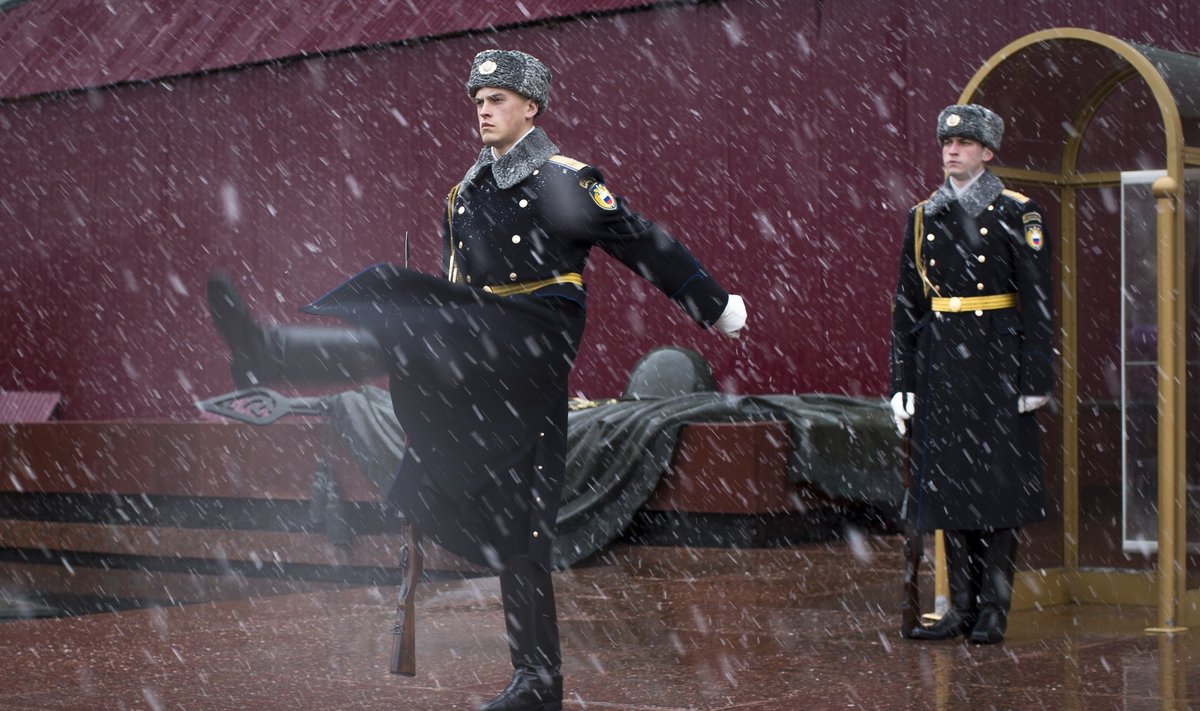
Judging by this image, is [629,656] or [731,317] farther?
[629,656]

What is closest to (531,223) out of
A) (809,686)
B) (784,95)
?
(809,686)

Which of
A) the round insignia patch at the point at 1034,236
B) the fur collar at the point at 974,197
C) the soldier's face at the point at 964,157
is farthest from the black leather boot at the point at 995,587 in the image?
the soldier's face at the point at 964,157

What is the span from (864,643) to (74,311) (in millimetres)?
12006

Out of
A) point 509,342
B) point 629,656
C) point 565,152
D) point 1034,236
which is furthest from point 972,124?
point 565,152

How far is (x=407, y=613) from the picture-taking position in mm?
4035

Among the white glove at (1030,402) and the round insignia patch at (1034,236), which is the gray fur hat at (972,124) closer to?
the round insignia patch at (1034,236)

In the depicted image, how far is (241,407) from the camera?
35.8ft

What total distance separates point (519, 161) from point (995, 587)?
7.66 feet

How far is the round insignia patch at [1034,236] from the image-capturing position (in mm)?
5395

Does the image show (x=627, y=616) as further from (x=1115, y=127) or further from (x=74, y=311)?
(x=74, y=311)

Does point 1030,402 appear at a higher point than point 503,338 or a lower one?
lower

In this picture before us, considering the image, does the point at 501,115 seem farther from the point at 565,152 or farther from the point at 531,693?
the point at 565,152

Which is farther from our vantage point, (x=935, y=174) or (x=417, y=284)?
(x=935, y=174)

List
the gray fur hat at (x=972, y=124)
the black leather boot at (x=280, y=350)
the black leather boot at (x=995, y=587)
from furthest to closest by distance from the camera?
1. the black leather boot at (x=280, y=350)
2. the gray fur hat at (x=972, y=124)
3. the black leather boot at (x=995, y=587)
